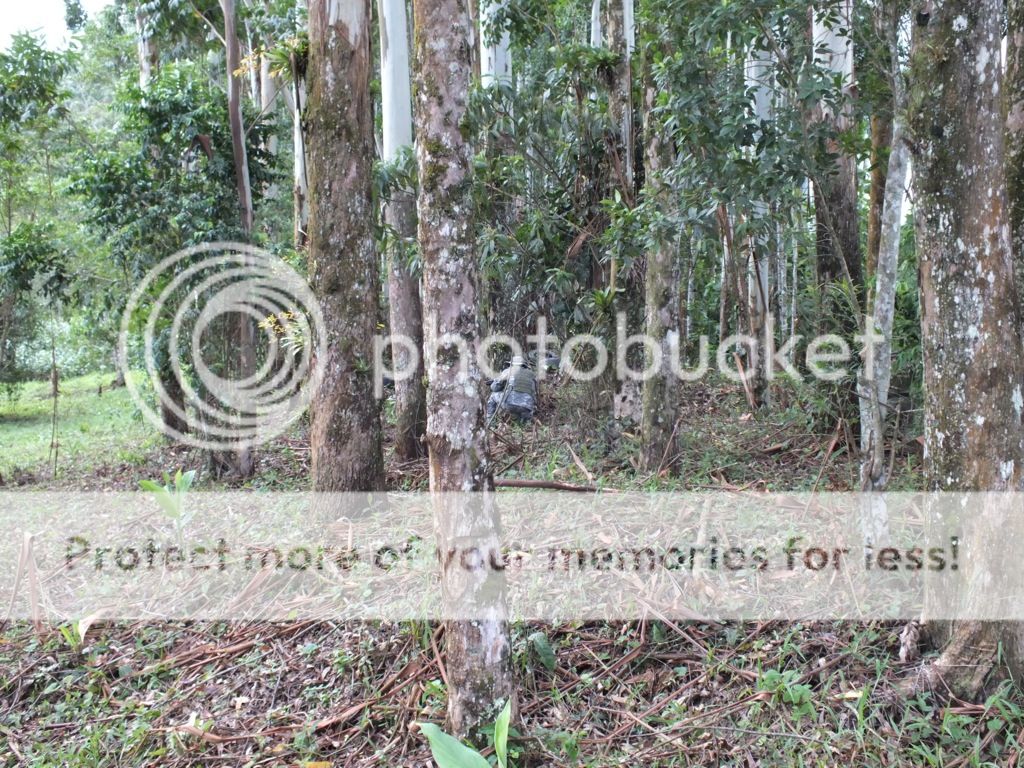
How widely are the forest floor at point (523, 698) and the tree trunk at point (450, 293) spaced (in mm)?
831

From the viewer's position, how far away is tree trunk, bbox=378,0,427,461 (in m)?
6.89

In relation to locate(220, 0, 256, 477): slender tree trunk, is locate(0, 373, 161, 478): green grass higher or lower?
lower

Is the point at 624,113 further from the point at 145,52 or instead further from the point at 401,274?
the point at 145,52

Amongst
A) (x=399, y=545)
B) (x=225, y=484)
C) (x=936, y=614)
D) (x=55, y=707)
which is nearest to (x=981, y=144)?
(x=936, y=614)

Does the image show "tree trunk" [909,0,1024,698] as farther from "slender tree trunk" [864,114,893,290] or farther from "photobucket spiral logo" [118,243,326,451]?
"photobucket spiral logo" [118,243,326,451]

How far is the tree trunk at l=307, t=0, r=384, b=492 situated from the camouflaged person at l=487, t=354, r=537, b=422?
269 cm

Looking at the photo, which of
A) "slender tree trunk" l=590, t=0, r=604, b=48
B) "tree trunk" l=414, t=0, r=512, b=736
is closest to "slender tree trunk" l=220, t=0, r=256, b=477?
"slender tree trunk" l=590, t=0, r=604, b=48

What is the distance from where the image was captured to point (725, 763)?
3010mm

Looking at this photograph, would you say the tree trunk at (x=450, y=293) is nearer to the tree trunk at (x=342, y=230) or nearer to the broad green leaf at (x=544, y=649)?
the broad green leaf at (x=544, y=649)

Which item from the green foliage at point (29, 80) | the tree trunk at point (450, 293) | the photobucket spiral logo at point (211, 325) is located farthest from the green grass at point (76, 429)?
the tree trunk at point (450, 293)

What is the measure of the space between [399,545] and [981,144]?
12.3 ft

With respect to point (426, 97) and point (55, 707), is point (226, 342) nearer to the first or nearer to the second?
point (55, 707)

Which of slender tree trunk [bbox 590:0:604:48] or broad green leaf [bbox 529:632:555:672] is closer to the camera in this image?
broad green leaf [bbox 529:632:555:672]

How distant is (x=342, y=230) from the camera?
520cm
